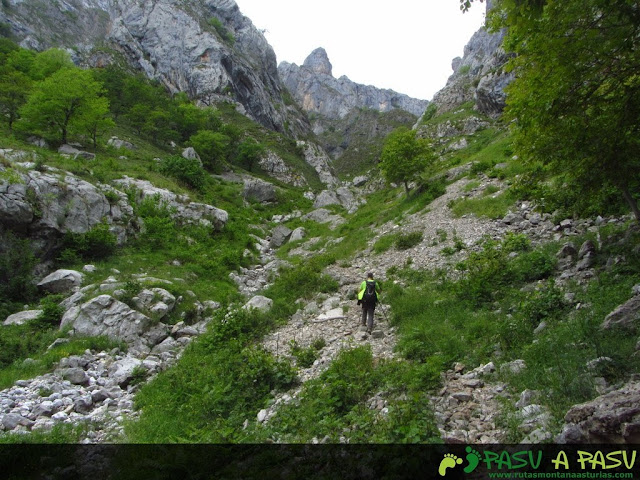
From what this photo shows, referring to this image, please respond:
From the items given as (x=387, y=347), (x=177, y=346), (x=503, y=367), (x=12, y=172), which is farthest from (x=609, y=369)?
(x=12, y=172)

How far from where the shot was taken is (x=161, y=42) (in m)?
80.4

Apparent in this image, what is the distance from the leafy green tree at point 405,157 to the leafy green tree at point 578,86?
57.2 ft

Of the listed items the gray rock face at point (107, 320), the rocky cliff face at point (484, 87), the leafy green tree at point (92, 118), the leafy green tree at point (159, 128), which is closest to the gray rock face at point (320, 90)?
the rocky cliff face at point (484, 87)

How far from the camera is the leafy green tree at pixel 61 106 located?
92.7ft

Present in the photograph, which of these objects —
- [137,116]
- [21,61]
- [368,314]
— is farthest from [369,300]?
[21,61]

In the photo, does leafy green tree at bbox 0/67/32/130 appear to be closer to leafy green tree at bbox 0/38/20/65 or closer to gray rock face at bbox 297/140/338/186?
leafy green tree at bbox 0/38/20/65

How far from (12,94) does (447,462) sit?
41554 mm

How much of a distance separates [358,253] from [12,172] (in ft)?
56.0

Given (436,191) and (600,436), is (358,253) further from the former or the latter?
(600,436)

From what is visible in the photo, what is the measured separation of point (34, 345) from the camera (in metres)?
11.3

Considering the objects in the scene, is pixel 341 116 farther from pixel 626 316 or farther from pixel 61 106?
pixel 626 316

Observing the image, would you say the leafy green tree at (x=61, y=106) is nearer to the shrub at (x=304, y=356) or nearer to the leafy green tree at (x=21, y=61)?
the leafy green tree at (x=21, y=61)

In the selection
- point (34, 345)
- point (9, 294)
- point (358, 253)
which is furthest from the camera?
point (358, 253)

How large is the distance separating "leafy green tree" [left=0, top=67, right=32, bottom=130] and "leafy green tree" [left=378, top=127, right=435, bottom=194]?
30.6m
